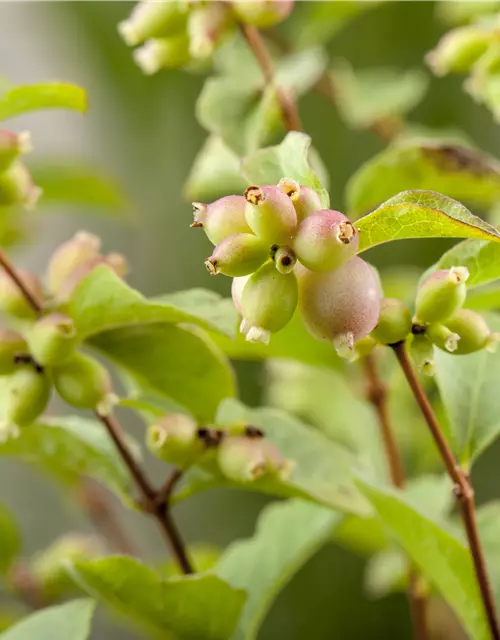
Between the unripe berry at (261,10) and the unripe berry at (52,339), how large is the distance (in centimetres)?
19

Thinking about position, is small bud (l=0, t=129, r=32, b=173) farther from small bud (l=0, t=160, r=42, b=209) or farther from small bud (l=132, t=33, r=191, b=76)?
small bud (l=132, t=33, r=191, b=76)

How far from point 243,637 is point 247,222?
239 mm

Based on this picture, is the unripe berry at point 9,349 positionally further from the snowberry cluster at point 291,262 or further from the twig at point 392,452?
the twig at point 392,452

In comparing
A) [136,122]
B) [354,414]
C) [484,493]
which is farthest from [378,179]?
[136,122]

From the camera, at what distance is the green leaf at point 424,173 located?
0.47 meters

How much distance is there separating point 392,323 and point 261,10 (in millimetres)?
224

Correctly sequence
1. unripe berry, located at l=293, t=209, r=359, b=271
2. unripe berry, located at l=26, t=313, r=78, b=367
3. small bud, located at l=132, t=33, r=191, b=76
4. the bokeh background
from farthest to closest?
the bokeh background < small bud, located at l=132, t=33, r=191, b=76 < unripe berry, located at l=26, t=313, r=78, b=367 < unripe berry, located at l=293, t=209, r=359, b=271

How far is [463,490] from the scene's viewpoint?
11.8 inches

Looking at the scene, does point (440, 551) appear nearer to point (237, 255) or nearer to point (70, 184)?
point (237, 255)

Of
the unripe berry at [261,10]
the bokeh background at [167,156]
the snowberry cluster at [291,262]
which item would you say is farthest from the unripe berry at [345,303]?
the bokeh background at [167,156]

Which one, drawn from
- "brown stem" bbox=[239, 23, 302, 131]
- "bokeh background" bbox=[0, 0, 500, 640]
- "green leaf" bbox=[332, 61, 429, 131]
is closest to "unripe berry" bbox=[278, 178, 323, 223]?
"brown stem" bbox=[239, 23, 302, 131]

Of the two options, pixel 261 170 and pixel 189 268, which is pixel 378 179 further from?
pixel 189 268

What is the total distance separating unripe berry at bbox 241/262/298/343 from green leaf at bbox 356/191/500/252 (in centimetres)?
3

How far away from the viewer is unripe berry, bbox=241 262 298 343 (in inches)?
9.6
